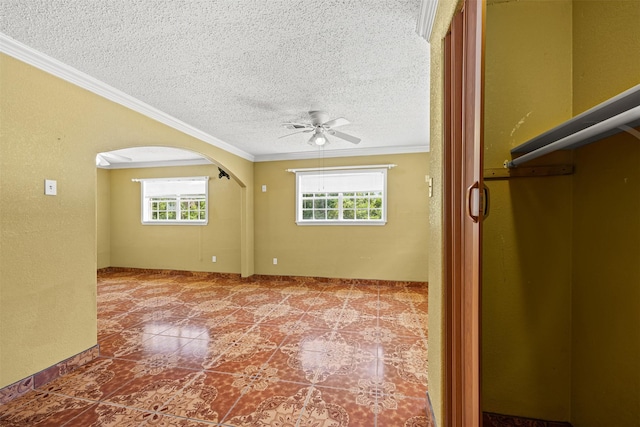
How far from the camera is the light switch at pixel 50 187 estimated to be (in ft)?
6.29

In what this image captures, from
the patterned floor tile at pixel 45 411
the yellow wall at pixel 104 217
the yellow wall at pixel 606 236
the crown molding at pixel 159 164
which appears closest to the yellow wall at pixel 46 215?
the patterned floor tile at pixel 45 411

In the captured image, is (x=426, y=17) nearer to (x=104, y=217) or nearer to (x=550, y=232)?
(x=550, y=232)

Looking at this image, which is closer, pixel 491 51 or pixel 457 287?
pixel 457 287

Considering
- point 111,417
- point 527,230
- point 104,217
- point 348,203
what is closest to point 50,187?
point 111,417

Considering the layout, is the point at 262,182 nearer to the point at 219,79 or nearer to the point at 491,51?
the point at 219,79

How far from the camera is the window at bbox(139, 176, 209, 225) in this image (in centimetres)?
542

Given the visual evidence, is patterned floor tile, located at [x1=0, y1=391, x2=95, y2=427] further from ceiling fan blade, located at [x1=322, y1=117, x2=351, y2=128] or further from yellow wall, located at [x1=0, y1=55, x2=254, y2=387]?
ceiling fan blade, located at [x1=322, y1=117, x2=351, y2=128]

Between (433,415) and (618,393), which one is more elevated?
(618,393)

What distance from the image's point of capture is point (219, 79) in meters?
2.23

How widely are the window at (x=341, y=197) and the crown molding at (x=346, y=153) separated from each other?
0.29m

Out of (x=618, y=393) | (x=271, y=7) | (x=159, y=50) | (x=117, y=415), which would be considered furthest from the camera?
(x=159, y=50)

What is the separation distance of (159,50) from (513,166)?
7.88ft

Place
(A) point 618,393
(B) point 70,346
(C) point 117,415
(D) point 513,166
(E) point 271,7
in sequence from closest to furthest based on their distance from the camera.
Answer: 1. (A) point 618,393
2. (D) point 513,166
3. (E) point 271,7
4. (C) point 117,415
5. (B) point 70,346

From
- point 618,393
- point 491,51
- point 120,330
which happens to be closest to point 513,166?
point 491,51
